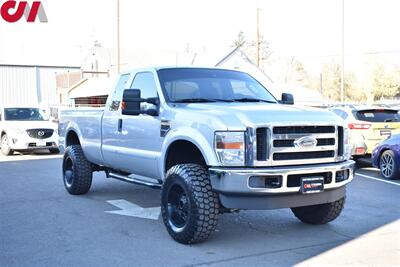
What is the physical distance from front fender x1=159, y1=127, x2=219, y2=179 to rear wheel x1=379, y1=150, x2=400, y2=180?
6129mm

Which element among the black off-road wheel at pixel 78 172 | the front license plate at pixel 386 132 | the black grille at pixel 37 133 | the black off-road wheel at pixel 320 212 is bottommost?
the black off-road wheel at pixel 320 212

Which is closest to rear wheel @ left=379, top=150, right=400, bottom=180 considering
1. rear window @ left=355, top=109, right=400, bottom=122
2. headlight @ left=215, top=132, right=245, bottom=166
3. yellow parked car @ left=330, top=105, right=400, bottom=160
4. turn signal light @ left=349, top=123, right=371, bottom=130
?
yellow parked car @ left=330, top=105, right=400, bottom=160

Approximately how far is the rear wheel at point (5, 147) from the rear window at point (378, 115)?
430 inches

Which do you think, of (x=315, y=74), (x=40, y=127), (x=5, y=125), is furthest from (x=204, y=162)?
(x=315, y=74)

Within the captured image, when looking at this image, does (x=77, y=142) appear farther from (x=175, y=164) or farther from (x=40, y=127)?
(x=40, y=127)

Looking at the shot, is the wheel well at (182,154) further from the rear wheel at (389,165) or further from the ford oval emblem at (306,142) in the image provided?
the rear wheel at (389,165)

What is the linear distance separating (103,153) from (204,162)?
2.40m

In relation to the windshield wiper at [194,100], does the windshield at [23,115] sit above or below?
below

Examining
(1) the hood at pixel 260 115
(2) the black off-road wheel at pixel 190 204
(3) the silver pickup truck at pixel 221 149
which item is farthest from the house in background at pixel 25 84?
(1) the hood at pixel 260 115

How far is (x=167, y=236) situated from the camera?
632cm

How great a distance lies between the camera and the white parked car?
16797mm

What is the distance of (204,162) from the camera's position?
622 centimetres

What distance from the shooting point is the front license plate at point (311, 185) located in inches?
219

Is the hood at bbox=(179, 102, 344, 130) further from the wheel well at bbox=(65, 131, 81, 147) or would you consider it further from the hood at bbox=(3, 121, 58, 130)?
the hood at bbox=(3, 121, 58, 130)
